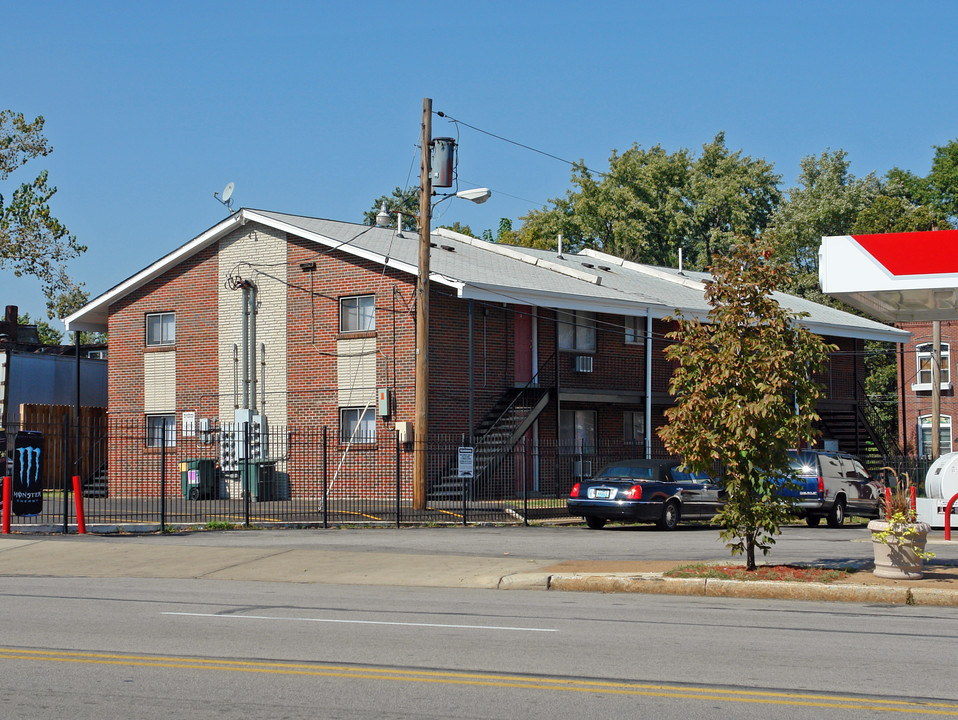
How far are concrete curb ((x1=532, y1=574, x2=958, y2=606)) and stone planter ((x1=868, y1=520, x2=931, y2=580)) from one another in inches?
26.3

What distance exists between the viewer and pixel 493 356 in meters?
30.7

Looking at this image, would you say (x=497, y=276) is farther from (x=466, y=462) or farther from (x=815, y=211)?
(x=815, y=211)

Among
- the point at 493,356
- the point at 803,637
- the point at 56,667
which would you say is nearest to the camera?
the point at 56,667

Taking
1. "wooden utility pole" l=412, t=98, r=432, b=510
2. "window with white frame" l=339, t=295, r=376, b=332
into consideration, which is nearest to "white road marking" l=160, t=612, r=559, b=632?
"wooden utility pole" l=412, t=98, r=432, b=510

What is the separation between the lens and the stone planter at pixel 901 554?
13.7 meters

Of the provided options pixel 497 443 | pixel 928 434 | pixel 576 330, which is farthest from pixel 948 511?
pixel 928 434

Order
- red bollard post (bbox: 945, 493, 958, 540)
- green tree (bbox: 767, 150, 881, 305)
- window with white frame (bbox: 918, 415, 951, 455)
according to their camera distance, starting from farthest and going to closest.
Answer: green tree (bbox: 767, 150, 881, 305) < window with white frame (bbox: 918, 415, 951, 455) < red bollard post (bbox: 945, 493, 958, 540)

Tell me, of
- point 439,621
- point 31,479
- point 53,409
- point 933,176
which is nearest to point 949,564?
point 439,621

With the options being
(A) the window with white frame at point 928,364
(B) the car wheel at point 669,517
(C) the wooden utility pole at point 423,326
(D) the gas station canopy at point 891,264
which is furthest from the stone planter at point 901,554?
(A) the window with white frame at point 928,364

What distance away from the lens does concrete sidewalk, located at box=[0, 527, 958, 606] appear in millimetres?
13570

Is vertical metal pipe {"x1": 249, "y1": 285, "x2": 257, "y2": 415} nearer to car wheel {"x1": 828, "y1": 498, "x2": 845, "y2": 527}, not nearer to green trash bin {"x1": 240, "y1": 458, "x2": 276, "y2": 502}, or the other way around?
green trash bin {"x1": 240, "y1": 458, "x2": 276, "y2": 502}

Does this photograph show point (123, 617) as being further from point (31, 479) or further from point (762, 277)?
point (31, 479)

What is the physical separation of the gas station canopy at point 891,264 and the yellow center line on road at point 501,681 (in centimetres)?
816

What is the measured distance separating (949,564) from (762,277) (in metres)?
5.01
